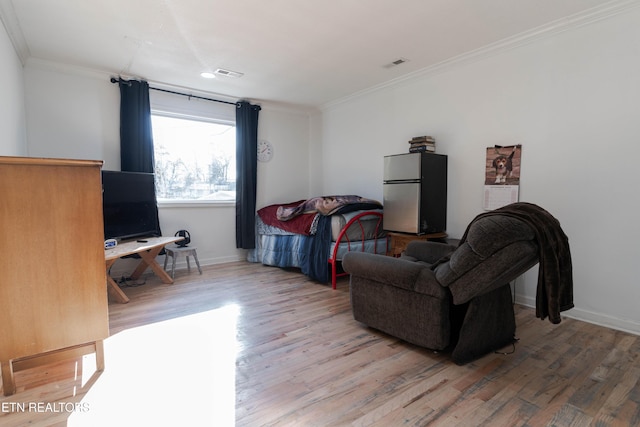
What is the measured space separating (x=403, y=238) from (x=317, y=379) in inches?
77.8

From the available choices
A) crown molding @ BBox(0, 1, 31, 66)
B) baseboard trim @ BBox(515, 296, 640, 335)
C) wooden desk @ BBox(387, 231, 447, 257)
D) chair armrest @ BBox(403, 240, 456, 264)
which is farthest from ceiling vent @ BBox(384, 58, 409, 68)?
crown molding @ BBox(0, 1, 31, 66)

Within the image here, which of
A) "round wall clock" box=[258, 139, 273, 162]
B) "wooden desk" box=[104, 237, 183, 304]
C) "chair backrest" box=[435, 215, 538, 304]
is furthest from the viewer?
"round wall clock" box=[258, 139, 273, 162]

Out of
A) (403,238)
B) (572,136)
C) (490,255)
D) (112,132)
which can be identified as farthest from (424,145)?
(112,132)

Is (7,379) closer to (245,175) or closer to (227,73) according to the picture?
(227,73)

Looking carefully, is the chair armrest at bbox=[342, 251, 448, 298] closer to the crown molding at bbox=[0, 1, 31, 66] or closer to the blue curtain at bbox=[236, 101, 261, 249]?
the blue curtain at bbox=[236, 101, 261, 249]

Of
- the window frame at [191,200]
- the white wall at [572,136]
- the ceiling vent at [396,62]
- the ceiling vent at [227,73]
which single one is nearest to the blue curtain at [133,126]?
the window frame at [191,200]

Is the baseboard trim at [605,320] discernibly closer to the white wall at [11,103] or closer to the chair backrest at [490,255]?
the chair backrest at [490,255]

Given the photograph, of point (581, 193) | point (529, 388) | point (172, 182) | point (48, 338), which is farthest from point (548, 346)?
point (172, 182)

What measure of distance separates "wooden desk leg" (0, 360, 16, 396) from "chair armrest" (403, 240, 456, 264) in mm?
2690

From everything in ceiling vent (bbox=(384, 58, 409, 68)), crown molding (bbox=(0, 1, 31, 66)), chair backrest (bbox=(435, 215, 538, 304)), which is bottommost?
chair backrest (bbox=(435, 215, 538, 304))

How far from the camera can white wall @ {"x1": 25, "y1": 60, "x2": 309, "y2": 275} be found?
11.4 feet

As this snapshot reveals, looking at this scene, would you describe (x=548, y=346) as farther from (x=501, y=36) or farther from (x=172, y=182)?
(x=172, y=182)

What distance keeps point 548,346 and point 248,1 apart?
3220 mm

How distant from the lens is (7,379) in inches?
66.3
